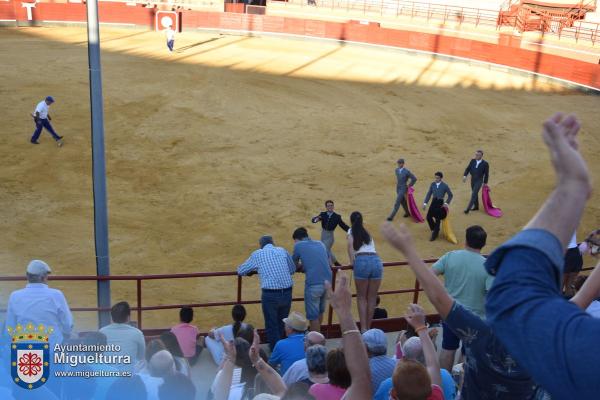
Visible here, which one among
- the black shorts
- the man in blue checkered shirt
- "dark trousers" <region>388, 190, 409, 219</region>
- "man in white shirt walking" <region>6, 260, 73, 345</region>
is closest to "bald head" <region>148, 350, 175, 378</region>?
"man in white shirt walking" <region>6, 260, 73, 345</region>

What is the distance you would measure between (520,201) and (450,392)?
12.1 m

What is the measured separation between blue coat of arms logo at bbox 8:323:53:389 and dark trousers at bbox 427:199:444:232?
9119mm

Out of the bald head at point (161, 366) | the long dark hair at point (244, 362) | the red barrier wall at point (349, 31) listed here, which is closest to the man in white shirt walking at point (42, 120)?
the long dark hair at point (244, 362)

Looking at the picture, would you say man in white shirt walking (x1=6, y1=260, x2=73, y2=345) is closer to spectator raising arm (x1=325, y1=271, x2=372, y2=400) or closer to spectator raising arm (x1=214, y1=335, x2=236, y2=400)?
spectator raising arm (x1=214, y1=335, x2=236, y2=400)

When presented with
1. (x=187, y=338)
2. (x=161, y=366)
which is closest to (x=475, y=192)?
(x=187, y=338)

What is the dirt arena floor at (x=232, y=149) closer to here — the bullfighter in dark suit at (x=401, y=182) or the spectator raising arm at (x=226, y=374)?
the bullfighter in dark suit at (x=401, y=182)

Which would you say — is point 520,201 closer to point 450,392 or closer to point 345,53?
point 450,392

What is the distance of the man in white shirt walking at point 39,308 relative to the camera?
538 cm

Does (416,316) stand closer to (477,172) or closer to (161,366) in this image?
(161,366)

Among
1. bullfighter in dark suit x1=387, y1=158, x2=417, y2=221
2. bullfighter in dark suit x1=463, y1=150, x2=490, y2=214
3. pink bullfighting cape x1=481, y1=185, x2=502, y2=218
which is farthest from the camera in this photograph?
pink bullfighting cape x1=481, y1=185, x2=502, y2=218

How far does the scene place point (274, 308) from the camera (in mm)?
7418

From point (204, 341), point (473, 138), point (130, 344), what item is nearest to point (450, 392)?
point (130, 344)

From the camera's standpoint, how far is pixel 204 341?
7043 millimetres

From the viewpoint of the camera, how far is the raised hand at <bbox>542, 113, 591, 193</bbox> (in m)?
1.44
